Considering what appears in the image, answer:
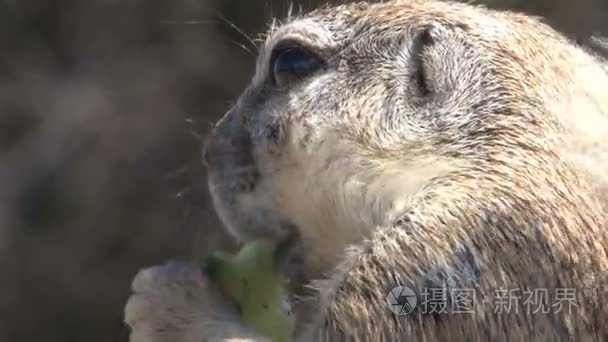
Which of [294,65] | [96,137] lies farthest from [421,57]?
[96,137]

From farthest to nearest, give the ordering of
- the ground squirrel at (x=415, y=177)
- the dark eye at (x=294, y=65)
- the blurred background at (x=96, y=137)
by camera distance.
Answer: the blurred background at (x=96, y=137) → the dark eye at (x=294, y=65) → the ground squirrel at (x=415, y=177)

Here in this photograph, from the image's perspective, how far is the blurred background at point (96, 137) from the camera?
525 centimetres

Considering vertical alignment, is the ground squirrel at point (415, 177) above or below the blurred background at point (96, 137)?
below

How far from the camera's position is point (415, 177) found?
2.21 meters

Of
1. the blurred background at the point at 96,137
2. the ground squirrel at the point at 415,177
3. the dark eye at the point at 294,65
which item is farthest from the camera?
the blurred background at the point at 96,137

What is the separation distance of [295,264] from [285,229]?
72 mm

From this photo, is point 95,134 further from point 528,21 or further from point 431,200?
point 431,200

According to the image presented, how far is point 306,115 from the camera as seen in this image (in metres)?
2.46

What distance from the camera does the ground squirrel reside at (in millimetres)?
2104

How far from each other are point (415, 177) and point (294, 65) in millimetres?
498

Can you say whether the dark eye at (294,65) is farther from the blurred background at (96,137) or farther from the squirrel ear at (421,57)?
the blurred background at (96,137)

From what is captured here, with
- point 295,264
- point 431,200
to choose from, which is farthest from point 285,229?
point 431,200

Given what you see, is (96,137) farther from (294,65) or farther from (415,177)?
(415,177)

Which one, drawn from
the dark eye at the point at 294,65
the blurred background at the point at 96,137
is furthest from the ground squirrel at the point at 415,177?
the blurred background at the point at 96,137
